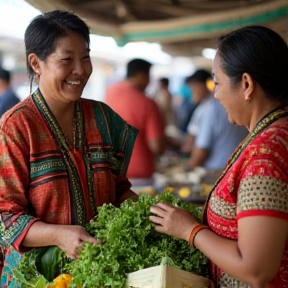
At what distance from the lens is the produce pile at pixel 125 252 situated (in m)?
1.96

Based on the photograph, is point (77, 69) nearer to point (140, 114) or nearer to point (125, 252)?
point (125, 252)

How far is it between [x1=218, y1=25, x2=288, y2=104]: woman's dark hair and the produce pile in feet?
2.33

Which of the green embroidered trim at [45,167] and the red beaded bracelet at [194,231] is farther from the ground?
the green embroidered trim at [45,167]

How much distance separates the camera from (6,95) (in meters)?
6.50

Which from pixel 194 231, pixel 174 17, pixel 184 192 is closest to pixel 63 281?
pixel 194 231

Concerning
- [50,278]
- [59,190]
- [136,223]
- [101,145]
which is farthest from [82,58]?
[50,278]

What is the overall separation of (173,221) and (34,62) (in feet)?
3.40

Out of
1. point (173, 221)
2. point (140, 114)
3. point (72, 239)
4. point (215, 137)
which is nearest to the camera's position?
point (173, 221)

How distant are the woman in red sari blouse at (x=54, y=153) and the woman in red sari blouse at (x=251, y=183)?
1.58 ft

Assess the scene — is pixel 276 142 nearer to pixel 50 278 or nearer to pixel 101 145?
pixel 101 145

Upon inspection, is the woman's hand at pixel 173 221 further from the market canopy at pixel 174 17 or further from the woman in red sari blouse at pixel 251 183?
the market canopy at pixel 174 17

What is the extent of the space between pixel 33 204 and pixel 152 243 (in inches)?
23.0

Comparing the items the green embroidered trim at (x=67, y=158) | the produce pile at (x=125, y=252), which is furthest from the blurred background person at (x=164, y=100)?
the produce pile at (x=125, y=252)

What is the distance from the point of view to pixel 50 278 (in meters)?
2.29
